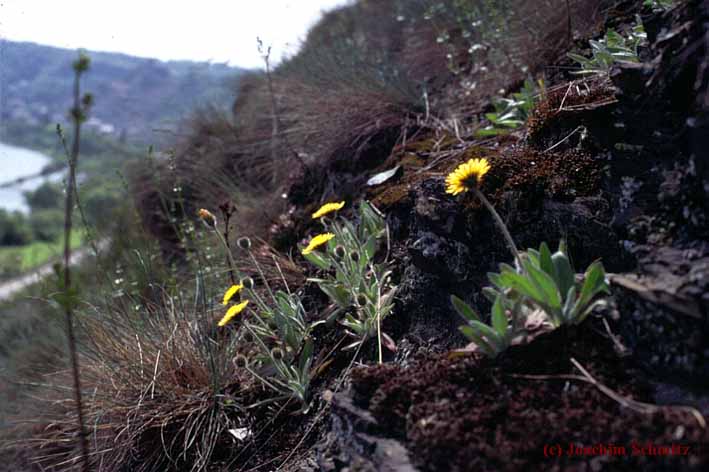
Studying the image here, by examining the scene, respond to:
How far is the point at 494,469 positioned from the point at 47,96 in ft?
49.6

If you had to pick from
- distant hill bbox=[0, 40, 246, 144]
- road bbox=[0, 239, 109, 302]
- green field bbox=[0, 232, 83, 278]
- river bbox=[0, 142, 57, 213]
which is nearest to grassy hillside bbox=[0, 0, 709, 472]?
road bbox=[0, 239, 109, 302]

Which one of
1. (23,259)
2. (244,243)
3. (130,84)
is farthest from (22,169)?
(244,243)

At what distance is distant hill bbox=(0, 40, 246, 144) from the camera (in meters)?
4.32

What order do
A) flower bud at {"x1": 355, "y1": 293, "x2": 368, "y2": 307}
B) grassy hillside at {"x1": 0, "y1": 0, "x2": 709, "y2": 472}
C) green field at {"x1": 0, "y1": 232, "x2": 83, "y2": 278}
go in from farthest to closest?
green field at {"x1": 0, "y1": 232, "x2": 83, "y2": 278} → flower bud at {"x1": 355, "y1": 293, "x2": 368, "y2": 307} → grassy hillside at {"x1": 0, "y1": 0, "x2": 709, "y2": 472}

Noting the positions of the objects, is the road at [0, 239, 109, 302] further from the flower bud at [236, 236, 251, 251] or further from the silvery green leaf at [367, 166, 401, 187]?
the silvery green leaf at [367, 166, 401, 187]

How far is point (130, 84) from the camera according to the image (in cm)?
1129

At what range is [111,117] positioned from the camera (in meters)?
13.0

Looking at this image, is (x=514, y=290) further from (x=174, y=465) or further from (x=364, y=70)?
(x=364, y=70)

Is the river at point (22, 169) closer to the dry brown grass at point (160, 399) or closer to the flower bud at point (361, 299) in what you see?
the dry brown grass at point (160, 399)

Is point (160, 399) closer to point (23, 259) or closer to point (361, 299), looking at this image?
point (361, 299)

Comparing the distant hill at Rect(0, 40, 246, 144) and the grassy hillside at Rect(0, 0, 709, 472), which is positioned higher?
the distant hill at Rect(0, 40, 246, 144)

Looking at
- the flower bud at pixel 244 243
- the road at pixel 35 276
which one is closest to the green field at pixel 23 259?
the road at pixel 35 276

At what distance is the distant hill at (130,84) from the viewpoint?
4.32 m

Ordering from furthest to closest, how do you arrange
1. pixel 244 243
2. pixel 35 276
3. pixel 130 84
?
1. pixel 130 84
2. pixel 35 276
3. pixel 244 243
